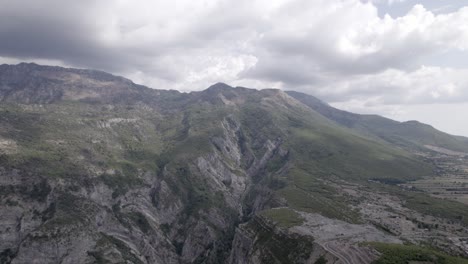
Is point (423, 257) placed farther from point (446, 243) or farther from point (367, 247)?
point (446, 243)

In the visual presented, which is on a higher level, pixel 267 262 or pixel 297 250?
pixel 297 250

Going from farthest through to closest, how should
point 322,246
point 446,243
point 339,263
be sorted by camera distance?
point 446,243 < point 322,246 < point 339,263

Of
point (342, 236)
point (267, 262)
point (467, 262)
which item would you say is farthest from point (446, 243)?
point (267, 262)

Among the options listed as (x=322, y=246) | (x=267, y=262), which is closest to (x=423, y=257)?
(x=322, y=246)

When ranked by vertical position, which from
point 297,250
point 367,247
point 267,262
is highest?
point 367,247

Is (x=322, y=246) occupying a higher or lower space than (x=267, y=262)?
higher

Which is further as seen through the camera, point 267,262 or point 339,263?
point 267,262

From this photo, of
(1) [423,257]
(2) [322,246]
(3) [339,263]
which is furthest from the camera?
(2) [322,246]

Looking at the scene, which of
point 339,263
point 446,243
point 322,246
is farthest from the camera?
point 446,243

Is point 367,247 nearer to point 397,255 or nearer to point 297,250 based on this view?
point 397,255
